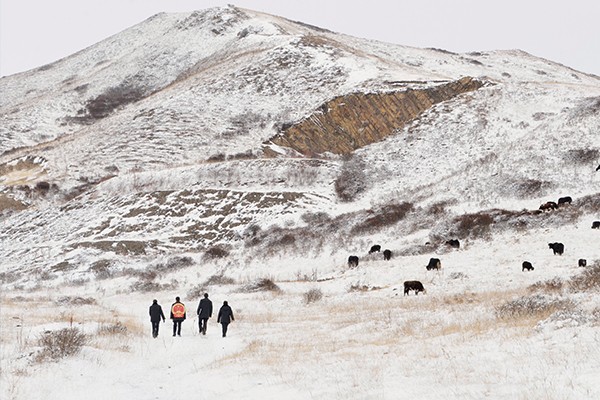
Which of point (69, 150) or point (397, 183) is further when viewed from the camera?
point (69, 150)

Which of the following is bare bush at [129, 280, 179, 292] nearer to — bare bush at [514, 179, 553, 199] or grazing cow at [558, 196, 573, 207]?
grazing cow at [558, 196, 573, 207]

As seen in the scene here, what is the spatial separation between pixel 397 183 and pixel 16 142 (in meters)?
60.7

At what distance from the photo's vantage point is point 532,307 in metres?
13.0

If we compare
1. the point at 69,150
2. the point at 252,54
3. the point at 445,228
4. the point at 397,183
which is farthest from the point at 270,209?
the point at 252,54

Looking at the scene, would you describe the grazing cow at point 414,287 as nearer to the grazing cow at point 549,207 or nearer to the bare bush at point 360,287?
the bare bush at point 360,287

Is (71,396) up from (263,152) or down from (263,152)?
down

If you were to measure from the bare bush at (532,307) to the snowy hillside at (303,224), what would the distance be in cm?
9

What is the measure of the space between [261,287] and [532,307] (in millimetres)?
16460

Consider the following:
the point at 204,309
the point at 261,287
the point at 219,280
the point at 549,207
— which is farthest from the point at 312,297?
the point at 549,207

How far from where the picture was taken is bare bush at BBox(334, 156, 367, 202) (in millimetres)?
50562

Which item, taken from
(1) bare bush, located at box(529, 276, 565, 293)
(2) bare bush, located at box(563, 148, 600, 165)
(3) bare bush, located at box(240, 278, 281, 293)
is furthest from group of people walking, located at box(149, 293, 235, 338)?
(2) bare bush, located at box(563, 148, 600, 165)

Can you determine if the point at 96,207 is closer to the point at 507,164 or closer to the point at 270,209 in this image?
the point at 270,209

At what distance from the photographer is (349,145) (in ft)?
210

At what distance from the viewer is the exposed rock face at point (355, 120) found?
64.3 m
